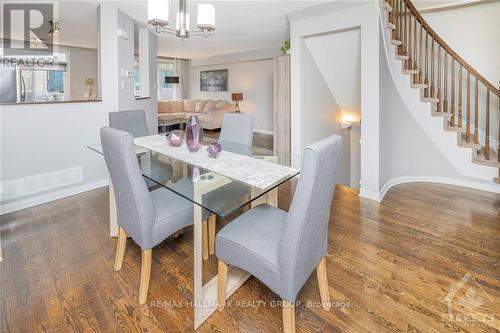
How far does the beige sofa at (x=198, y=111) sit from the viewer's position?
821 centimetres

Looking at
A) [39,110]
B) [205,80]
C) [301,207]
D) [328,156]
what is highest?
[205,80]

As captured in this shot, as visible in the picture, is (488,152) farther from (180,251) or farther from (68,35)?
(68,35)

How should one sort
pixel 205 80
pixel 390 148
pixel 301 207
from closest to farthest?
pixel 301 207 < pixel 390 148 < pixel 205 80

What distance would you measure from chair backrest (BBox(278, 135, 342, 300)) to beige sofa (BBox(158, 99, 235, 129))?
712cm

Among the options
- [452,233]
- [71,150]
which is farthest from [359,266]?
[71,150]

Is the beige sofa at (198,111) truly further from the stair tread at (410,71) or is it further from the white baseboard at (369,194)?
the white baseboard at (369,194)

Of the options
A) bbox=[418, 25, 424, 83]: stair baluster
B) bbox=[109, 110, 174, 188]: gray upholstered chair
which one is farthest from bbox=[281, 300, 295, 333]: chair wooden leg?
bbox=[418, 25, 424, 83]: stair baluster

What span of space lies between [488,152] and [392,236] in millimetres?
2056

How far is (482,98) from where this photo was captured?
12.7 feet

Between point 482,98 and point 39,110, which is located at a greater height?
point 482,98

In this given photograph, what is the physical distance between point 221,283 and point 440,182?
3560 mm

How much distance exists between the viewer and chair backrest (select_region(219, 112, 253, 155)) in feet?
8.66

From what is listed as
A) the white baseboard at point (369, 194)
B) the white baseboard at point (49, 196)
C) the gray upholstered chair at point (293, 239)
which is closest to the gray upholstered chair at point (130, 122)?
the white baseboard at point (49, 196)

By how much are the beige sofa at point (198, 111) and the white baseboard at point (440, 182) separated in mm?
5437
